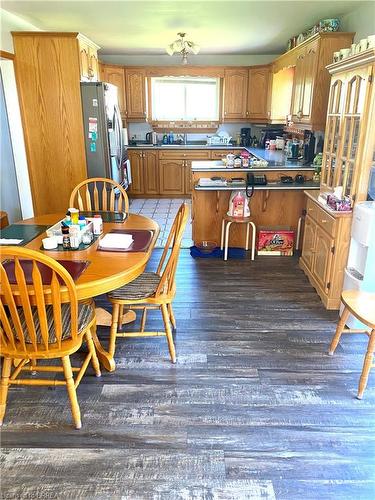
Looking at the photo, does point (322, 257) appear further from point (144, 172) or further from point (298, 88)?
point (144, 172)

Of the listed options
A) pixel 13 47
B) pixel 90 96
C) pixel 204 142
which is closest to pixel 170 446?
pixel 90 96

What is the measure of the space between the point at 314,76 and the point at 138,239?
8.55 ft

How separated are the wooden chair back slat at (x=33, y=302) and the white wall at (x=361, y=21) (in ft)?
10.5

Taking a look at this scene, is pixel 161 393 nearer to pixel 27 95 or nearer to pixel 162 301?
pixel 162 301

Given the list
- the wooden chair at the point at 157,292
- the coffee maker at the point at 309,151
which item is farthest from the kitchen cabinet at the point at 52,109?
the coffee maker at the point at 309,151

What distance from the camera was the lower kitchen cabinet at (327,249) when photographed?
8.91 feet

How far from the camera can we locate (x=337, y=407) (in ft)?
6.41

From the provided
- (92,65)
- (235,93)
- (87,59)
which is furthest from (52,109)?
(235,93)

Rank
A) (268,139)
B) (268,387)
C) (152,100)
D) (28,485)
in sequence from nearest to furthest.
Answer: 1. (28,485)
2. (268,387)
3. (268,139)
4. (152,100)

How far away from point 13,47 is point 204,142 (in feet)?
12.2

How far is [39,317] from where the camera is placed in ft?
5.29

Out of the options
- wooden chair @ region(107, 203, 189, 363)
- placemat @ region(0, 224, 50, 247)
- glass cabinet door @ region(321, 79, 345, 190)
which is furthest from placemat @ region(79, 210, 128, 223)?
glass cabinet door @ region(321, 79, 345, 190)

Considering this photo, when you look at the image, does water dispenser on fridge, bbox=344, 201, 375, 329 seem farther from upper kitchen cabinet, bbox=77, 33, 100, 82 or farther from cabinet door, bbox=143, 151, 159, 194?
cabinet door, bbox=143, 151, 159, 194

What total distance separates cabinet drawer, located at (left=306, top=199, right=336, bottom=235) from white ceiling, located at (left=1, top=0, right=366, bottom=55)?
1.73m
